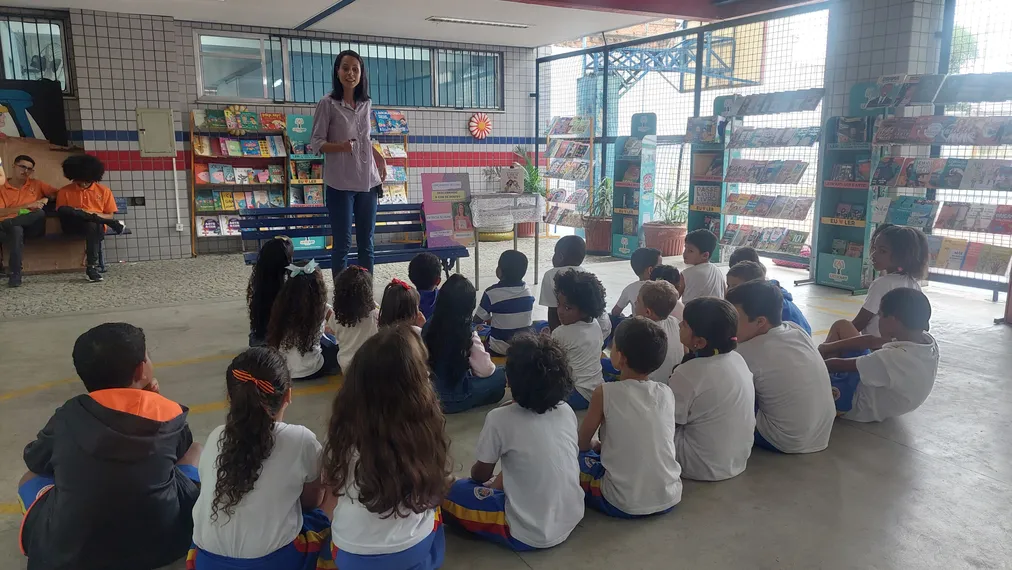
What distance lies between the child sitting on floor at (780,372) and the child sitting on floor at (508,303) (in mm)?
1292

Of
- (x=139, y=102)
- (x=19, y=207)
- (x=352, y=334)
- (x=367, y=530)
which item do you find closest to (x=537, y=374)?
(x=367, y=530)

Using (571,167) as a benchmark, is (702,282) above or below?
below

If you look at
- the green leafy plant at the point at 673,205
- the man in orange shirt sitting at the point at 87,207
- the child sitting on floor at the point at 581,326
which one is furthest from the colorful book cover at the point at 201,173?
the child sitting on floor at the point at 581,326

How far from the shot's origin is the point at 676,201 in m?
8.34

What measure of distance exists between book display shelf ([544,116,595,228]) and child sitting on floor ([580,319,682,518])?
658 centimetres

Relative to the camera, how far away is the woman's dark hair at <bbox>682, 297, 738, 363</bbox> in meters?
2.50

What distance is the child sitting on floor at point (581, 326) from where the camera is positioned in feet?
10.3

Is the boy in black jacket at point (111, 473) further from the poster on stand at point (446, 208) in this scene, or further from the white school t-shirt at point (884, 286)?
the poster on stand at point (446, 208)

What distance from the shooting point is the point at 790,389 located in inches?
110

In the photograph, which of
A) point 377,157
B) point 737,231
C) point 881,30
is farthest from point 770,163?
point 377,157

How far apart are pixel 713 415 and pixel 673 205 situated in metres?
6.12

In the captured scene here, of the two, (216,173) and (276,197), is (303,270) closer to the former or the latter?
(216,173)

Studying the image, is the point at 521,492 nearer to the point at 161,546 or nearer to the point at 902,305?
the point at 161,546

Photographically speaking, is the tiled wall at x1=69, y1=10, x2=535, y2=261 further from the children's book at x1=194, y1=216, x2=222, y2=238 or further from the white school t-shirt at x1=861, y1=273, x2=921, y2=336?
the white school t-shirt at x1=861, y1=273, x2=921, y2=336
